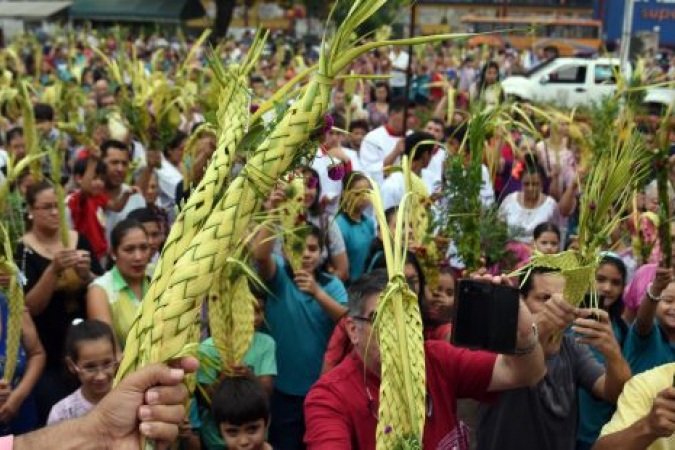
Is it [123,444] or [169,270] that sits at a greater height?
[169,270]

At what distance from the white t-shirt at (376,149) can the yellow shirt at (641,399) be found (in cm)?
430

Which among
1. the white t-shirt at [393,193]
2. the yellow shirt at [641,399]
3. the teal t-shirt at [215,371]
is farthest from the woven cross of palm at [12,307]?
the white t-shirt at [393,193]

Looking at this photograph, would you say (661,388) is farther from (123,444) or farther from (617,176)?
(123,444)

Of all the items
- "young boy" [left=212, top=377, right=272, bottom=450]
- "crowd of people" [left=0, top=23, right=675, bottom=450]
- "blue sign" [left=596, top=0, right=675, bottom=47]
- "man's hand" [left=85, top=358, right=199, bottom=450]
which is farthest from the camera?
"blue sign" [left=596, top=0, right=675, bottom=47]

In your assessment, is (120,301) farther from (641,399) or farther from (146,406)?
(146,406)

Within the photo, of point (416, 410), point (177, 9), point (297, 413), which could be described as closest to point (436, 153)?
point (297, 413)

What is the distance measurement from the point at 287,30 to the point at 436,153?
3030cm

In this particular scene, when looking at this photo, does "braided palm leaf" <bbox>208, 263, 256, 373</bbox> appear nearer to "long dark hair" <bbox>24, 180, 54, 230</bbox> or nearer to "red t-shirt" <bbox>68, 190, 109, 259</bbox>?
"long dark hair" <bbox>24, 180, 54, 230</bbox>

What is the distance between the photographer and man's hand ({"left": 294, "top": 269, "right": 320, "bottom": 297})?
161 inches

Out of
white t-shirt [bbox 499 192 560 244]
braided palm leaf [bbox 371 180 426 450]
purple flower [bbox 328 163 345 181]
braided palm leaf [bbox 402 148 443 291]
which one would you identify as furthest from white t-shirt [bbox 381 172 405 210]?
purple flower [bbox 328 163 345 181]

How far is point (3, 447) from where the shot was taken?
1.76 meters

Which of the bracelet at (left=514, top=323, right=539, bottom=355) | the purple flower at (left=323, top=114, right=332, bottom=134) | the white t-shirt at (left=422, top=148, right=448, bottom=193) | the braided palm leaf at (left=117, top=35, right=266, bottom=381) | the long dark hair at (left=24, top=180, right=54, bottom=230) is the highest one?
the purple flower at (left=323, top=114, right=332, bottom=134)

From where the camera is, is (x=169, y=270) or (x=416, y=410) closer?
(x=169, y=270)

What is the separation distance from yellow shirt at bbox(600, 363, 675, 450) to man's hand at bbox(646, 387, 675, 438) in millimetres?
132
